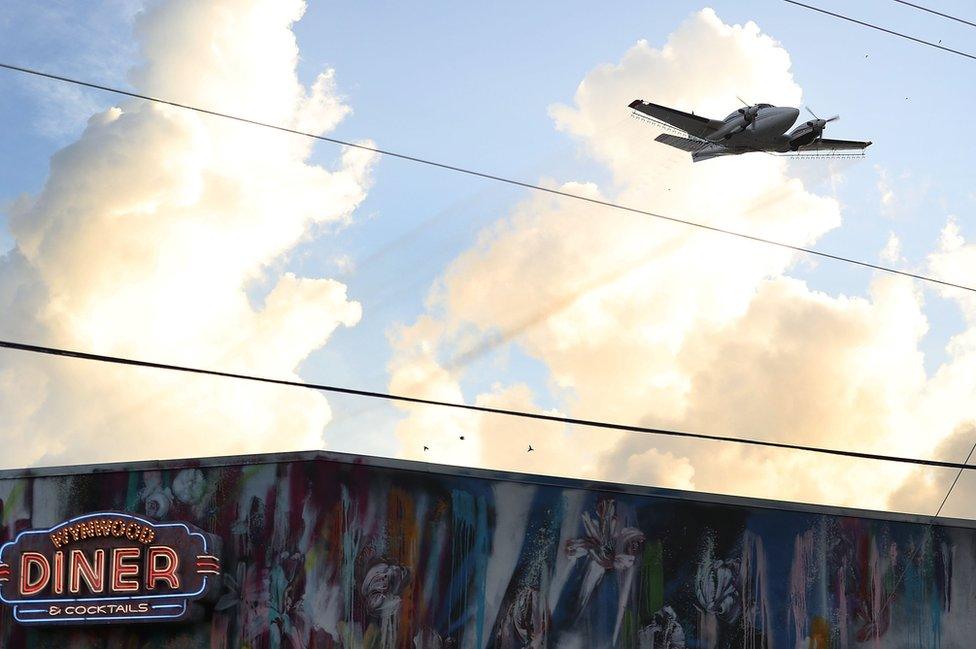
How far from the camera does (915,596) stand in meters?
39.0

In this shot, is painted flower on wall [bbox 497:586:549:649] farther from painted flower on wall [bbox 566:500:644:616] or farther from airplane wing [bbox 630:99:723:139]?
airplane wing [bbox 630:99:723:139]

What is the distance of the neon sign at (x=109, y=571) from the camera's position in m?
31.7

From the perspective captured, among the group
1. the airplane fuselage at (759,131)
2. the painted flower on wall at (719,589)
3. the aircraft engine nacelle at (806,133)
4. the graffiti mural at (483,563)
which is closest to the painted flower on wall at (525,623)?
the graffiti mural at (483,563)

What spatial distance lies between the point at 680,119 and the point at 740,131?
104 inches

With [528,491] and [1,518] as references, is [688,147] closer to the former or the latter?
[528,491]

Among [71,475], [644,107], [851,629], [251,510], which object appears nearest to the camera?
[251,510]

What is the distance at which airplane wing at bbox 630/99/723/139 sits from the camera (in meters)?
54.4

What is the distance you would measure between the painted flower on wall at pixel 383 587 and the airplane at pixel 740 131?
28525mm

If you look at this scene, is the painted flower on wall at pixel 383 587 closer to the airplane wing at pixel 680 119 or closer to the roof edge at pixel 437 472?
the roof edge at pixel 437 472

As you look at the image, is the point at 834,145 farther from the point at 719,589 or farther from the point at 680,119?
the point at 719,589

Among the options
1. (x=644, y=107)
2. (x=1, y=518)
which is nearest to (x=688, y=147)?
(x=644, y=107)

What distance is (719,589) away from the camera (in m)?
36.0

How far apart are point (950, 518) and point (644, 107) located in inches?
898

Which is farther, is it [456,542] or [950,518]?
[950,518]
